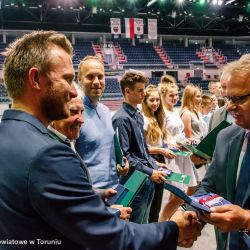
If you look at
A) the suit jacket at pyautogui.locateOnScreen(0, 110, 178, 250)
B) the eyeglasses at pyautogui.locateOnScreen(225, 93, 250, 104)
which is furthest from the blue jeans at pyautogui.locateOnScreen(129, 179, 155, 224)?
the suit jacket at pyautogui.locateOnScreen(0, 110, 178, 250)

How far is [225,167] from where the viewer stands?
151 cm

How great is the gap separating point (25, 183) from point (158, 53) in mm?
23262

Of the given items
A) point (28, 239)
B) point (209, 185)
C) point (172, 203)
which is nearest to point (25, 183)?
point (28, 239)

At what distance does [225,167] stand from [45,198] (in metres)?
0.98

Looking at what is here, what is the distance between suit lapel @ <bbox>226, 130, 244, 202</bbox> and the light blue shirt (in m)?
0.85

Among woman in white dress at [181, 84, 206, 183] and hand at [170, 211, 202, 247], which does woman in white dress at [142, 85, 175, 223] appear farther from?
hand at [170, 211, 202, 247]

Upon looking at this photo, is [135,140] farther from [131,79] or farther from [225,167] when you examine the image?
[225,167]

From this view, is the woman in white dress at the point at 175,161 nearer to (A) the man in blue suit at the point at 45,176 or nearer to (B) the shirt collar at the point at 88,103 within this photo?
(B) the shirt collar at the point at 88,103

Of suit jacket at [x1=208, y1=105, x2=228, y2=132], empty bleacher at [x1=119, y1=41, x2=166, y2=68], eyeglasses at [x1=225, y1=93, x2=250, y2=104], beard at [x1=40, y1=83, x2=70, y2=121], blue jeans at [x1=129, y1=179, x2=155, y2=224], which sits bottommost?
blue jeans at [x1=129, y1=179, x2=155, y2=224]

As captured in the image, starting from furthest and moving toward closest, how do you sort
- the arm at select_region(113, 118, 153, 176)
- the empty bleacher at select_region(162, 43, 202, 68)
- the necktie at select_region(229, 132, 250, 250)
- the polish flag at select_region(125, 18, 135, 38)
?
the empty bleacher at select_region(162, 43, 202, 68)
the polish flag at select_region(125, 18, 135, 38)
the arm at select_region(113, 118, 153, 176)
the necktie at select_region(229, 132, 250, 250)

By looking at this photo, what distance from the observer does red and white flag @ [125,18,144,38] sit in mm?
17922

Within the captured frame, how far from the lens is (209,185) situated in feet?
5.37

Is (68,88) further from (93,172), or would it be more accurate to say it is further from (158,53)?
(158,53)

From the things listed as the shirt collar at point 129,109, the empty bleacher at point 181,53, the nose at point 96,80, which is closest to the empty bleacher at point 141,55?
the empty bleacher at point 181,53
